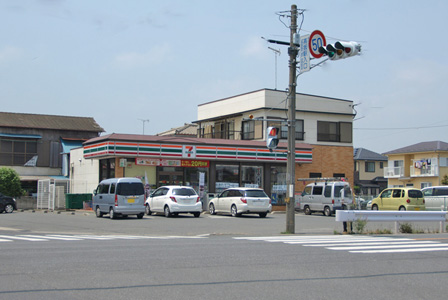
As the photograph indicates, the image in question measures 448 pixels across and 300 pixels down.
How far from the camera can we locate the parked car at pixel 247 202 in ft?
95.8

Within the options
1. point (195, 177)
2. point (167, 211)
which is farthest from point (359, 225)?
point (195, 177)

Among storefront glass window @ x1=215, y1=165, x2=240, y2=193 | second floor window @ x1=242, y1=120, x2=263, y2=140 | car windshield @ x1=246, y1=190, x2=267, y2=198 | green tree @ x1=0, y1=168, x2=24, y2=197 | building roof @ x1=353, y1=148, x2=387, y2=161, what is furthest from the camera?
building roof @ x1=353, y1=148, x2=387, y2=161

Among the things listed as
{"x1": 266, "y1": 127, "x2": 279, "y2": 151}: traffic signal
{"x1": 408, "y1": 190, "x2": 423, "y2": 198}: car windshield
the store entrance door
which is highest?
{"x1": 266, "y1": 127, "x2": 279, "y2": 151}: traffic signal

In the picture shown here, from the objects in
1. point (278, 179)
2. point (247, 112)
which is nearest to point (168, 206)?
point (278, 179)

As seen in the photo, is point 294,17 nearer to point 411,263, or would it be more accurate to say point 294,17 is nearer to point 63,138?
point 411,263

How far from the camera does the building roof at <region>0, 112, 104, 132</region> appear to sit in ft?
191

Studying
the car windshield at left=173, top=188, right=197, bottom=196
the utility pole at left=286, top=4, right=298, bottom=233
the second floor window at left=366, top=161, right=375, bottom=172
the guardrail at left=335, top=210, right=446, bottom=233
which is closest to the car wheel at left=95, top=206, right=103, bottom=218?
the car windshield at left=173, top=188, right=197, bottom=196

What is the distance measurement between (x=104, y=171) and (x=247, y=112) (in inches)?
479

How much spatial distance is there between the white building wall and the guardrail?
76.1ft

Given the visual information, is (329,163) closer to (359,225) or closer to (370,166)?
(359,225)

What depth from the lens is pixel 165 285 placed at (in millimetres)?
8516

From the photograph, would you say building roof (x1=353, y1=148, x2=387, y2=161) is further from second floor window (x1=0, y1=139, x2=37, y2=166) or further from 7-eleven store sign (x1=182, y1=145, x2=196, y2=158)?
7-eleven store sign (x1=182, y1=145, x2=196, y2=158)

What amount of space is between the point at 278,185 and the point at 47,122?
1244 inches

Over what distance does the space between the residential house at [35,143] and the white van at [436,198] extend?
35.0 meters
